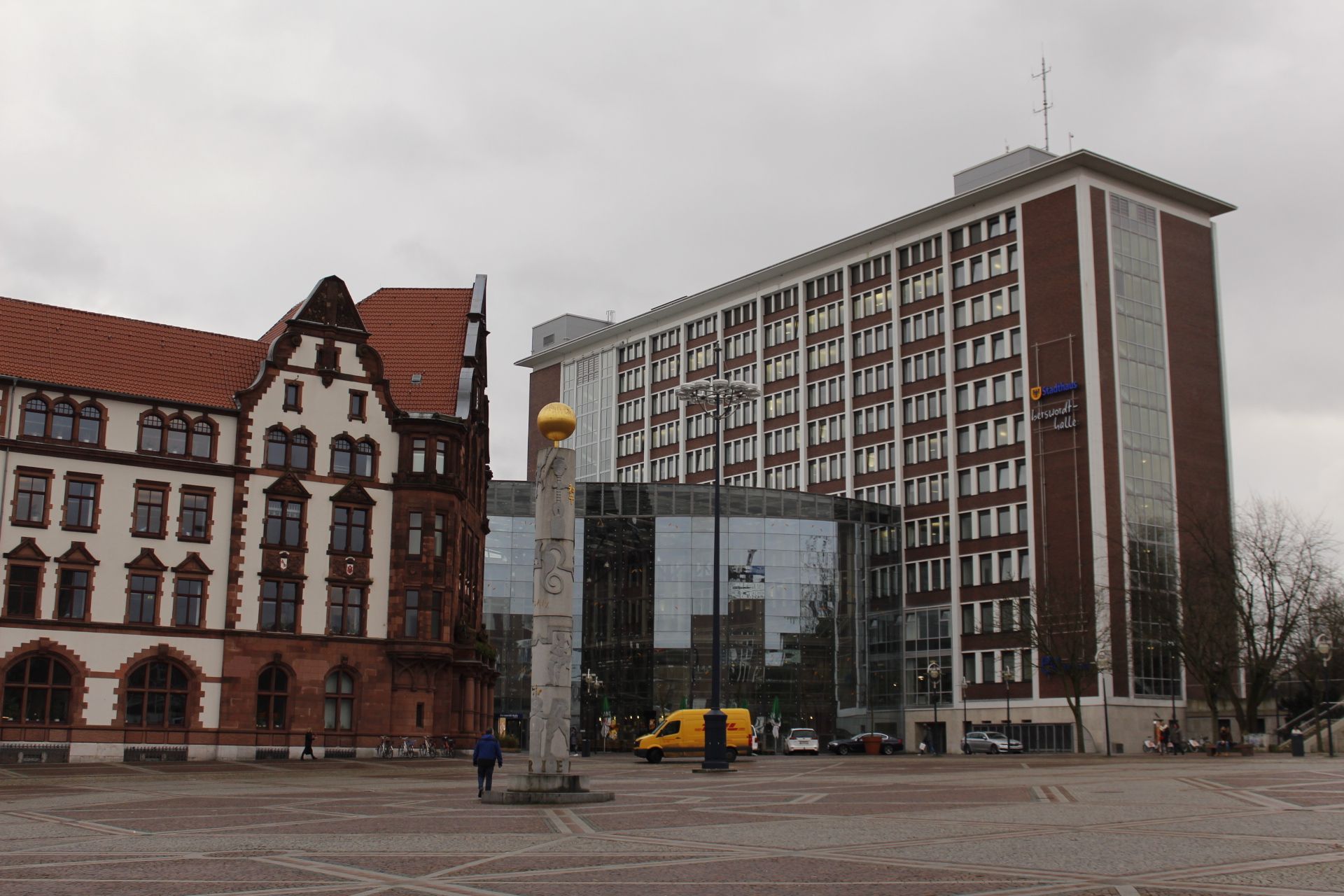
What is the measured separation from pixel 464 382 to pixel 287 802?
38.5m

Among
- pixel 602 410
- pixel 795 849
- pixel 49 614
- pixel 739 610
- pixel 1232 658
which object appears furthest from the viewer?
pixel 602 410

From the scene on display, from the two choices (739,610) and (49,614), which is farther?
(739,610)

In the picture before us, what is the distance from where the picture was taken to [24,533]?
53.4m

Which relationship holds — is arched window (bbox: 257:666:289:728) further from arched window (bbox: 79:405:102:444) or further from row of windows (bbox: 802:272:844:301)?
row of windows (bbox: 802:272:844:301)

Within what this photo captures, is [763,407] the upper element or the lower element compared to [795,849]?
upper

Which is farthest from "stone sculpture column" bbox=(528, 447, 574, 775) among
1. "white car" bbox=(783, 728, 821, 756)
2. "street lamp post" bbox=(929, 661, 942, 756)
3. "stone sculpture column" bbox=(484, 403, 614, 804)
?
"street lamp post" bbox=(929, 661, 942, 756)

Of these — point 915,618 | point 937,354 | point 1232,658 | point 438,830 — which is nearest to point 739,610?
point 915,618

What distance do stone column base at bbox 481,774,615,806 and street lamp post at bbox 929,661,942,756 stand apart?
2180 inches

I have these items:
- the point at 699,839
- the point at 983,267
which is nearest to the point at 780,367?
the point at 983,267

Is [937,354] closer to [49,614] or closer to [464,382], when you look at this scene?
[464,382]

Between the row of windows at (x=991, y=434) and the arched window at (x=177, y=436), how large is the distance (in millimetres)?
61629

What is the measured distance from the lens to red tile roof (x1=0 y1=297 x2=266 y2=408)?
55.7 metres

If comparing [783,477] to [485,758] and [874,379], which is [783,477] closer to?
[874,379]

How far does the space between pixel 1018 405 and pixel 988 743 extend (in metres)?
27.6
